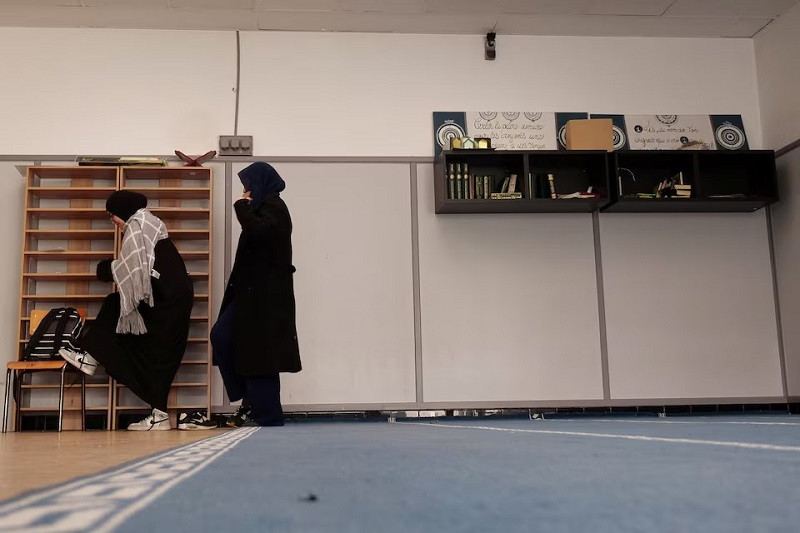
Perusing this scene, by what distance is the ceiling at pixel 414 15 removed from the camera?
466 centimetres

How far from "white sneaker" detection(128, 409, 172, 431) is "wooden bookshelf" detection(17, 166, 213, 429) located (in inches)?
15.6

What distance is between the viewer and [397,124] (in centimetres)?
500

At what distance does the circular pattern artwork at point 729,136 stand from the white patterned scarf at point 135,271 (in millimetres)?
3757

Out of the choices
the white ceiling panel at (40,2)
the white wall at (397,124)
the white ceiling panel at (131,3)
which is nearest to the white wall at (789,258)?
the white wall at (397,124)

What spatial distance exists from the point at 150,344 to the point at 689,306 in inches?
132

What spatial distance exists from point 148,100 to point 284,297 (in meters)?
2.18

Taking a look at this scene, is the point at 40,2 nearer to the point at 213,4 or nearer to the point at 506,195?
the point at 213,4

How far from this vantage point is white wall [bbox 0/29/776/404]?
4.77m

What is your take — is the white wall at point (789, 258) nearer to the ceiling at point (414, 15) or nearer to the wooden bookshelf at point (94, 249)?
the ceiling at point (414, 15)

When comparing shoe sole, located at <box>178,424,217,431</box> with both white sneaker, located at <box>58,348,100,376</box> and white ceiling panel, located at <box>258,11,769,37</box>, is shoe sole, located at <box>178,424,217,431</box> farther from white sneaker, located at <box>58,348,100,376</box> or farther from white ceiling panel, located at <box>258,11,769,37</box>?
white ceiling panel, located at <box>258,11,769,37</box>

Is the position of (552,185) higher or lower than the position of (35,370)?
higher

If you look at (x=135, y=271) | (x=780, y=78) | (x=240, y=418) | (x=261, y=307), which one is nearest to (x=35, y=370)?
(x=135, y=271)

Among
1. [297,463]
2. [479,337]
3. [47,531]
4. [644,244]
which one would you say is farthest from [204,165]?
[47,531]

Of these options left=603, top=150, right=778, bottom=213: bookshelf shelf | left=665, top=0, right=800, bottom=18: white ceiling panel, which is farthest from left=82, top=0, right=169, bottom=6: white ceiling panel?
left=665, top=0, right=800, bottom=18: white ceiling panel
